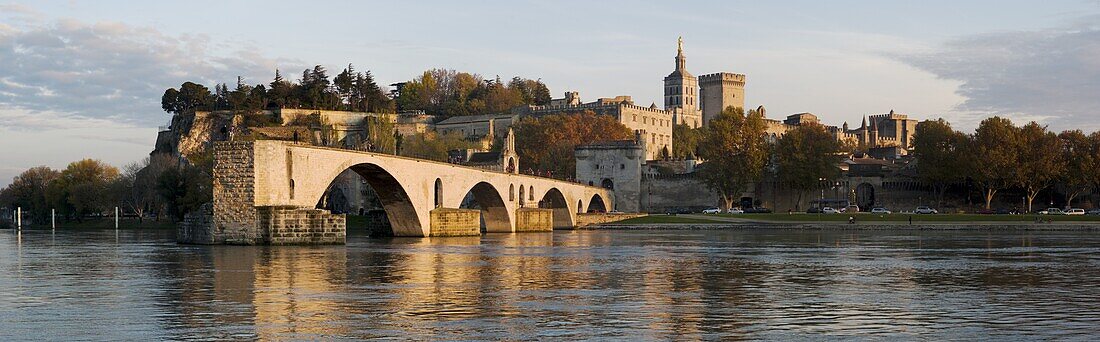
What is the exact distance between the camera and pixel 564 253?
52031 mm

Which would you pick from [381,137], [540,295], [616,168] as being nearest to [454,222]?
[540,295]

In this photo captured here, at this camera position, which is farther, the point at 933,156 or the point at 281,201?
the point at 933,156

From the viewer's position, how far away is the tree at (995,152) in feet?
332

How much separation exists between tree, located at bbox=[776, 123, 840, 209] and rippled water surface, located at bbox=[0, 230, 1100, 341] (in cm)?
6222

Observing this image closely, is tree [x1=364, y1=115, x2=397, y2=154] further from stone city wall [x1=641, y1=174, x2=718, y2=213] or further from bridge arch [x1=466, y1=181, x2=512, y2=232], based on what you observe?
stone city wall [x1=641, y1=174, x2=718, y2=213]

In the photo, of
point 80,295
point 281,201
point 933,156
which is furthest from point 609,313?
point 933,156

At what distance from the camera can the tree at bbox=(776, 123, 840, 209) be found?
371 feet

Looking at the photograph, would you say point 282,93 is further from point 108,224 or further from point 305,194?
point 305,194

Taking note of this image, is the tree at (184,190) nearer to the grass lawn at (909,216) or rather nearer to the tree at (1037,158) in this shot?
the grass lawn at (909,216)

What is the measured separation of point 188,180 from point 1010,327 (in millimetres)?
79351

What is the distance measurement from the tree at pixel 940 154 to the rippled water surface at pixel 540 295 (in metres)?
57.9

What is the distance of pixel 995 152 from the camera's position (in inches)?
3971

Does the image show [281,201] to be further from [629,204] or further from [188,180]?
[629,204]

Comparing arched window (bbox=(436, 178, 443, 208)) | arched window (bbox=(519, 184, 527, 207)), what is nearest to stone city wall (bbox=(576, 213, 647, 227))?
arched window (bbox=(519, 184, 527, 207))
